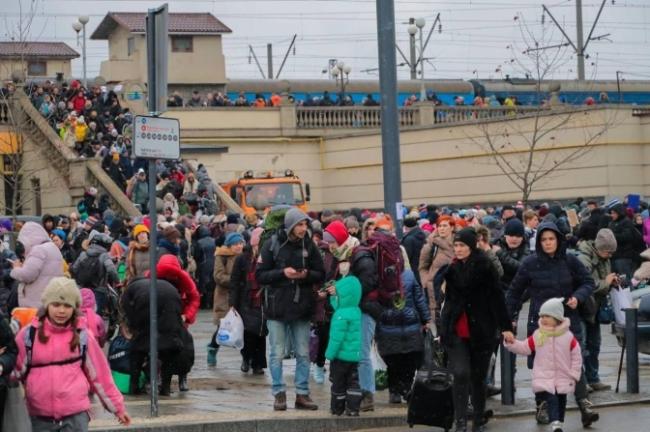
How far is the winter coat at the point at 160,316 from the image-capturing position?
642 inches

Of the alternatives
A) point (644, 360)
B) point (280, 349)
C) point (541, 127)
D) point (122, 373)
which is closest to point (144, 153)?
point (280, 349)

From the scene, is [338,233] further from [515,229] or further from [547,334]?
[547,334]

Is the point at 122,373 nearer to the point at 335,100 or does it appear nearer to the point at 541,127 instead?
the point at 541,127

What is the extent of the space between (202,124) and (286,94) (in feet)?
14.6

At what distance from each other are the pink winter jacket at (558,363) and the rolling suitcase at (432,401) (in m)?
0.79

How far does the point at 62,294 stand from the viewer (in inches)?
408

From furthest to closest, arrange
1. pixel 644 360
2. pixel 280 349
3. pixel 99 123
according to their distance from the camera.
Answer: pixel 99 123 → pixel 644 360 → pixel 280 349

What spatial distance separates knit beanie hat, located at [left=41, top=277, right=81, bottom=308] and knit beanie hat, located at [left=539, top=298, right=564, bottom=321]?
4.69 metres

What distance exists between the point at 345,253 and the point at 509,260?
66.8 inches

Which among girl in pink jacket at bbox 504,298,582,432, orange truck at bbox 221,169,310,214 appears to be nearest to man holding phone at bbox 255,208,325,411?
girl in pink jacket at bbox 504,298,582,432

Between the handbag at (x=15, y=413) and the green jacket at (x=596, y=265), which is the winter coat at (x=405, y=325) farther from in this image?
the handbag at (x=15, y=413)

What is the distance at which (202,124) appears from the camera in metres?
53.6

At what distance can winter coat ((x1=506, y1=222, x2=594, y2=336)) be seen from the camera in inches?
574

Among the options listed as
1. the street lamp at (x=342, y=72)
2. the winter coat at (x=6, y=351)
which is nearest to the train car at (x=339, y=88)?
the street lamp at (x=342, y=72)
